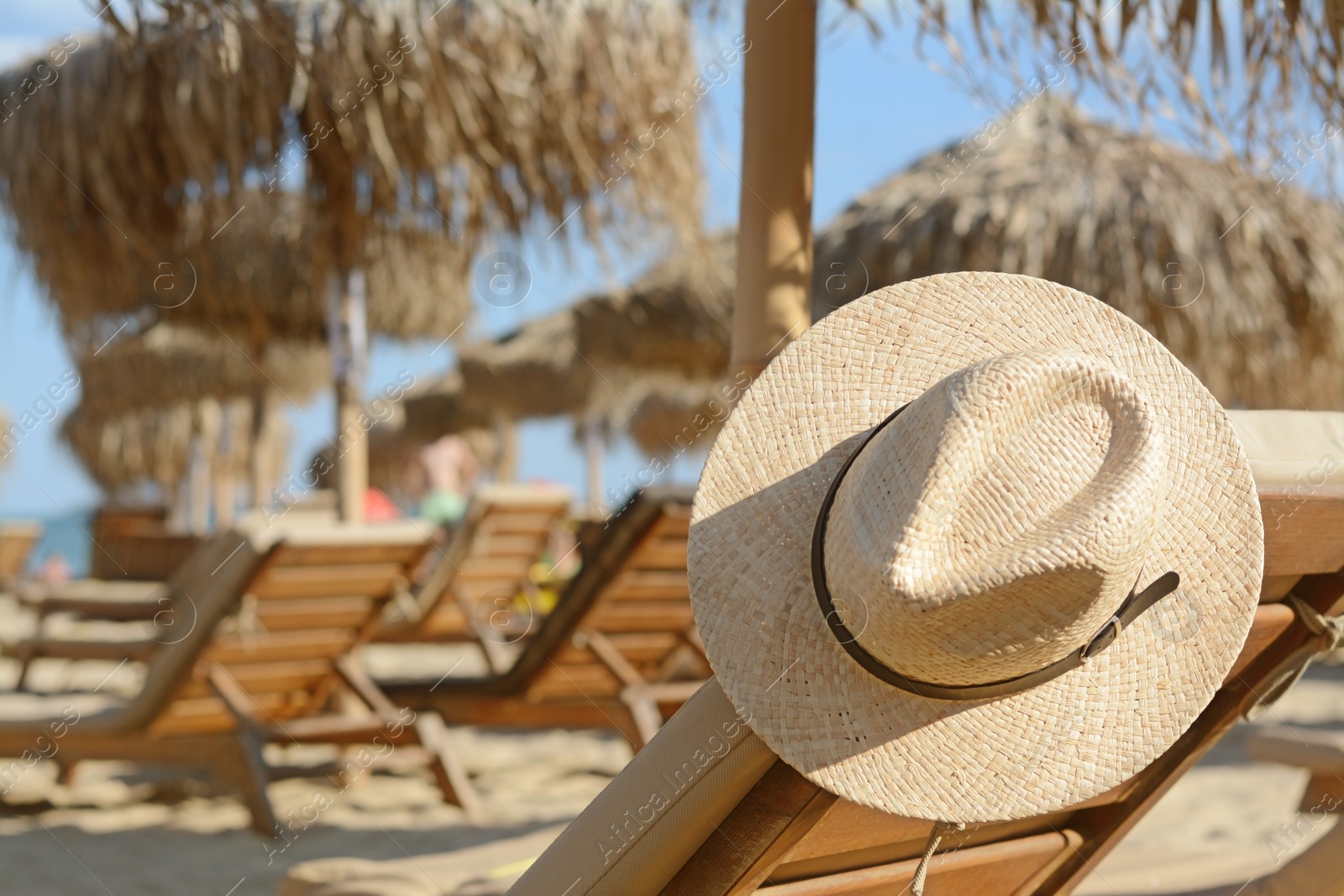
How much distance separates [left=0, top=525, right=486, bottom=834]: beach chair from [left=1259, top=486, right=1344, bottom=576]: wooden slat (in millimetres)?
2541

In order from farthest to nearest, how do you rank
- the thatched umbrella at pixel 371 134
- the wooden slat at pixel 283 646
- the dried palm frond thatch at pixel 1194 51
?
1. the thatched umbrella at pixel 371 134
2. the wooden slat at pixel 283 646
3. the dried palm frond thatch at pixel 1194 51

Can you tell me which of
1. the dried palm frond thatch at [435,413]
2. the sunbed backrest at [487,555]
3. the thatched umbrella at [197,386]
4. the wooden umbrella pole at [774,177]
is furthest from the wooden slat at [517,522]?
the dried palm frond thatch at [435,413]

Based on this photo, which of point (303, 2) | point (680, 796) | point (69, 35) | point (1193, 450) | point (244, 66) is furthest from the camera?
point (69, 35)

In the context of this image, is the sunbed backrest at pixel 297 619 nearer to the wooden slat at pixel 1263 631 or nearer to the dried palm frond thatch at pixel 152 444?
the wooden slat at pixel 1263 631

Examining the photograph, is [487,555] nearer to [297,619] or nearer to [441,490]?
[297,619]

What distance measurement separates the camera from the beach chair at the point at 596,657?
367cm

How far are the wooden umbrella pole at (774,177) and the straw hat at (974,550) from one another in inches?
27.7

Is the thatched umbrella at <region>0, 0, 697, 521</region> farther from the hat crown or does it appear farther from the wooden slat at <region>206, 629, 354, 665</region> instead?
the hat crown

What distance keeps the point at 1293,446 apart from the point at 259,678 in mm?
2961

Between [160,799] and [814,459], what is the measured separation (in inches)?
131

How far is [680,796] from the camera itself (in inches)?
37.5

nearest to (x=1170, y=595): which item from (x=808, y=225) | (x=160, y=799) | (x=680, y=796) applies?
(x=680, y=796)

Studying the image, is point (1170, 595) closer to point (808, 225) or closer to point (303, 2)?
point (808, 225)

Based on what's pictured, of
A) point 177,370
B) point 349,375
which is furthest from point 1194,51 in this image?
point 177,370
